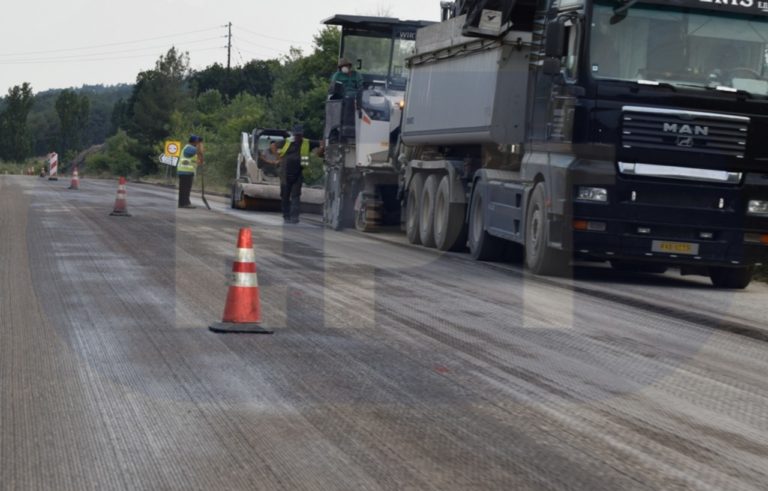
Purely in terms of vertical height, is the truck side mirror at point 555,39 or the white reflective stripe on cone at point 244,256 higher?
the truck side mirror at point 555,39

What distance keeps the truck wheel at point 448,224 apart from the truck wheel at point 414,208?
1366mm

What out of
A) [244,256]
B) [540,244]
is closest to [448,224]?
[540,244]

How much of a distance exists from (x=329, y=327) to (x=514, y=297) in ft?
11.9

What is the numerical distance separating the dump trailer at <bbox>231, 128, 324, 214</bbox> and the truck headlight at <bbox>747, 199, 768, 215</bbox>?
740 inches

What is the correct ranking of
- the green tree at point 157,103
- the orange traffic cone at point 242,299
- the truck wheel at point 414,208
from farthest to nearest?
the green tree at point 157,103, the truck wheel at point 414,208, the orange traffic cone at point 242,299

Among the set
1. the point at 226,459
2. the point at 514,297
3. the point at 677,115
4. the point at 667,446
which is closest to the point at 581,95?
the point at 677,115

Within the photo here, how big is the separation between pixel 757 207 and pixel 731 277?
139cm

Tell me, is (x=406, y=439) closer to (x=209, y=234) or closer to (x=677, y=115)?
(x=677, y=115)

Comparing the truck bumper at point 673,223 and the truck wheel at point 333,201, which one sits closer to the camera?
the truck bumper at point 673,223

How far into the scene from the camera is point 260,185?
33.7m

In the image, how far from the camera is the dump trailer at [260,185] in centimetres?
3366

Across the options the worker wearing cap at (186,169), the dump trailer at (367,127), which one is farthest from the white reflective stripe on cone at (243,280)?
the worker wearing cap at (186,169)

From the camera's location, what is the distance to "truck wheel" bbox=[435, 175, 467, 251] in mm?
20641

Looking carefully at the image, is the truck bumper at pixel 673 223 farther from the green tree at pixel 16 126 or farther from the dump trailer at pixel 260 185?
the green tree at pixel 16 126
